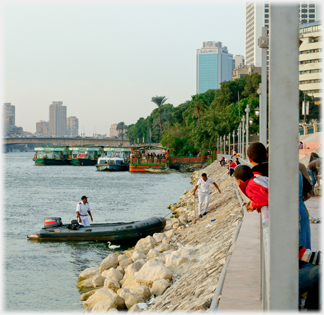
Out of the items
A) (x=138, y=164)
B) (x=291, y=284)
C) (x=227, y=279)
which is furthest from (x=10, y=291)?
(x=138, y=164)

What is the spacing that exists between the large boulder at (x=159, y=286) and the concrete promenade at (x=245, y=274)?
1.85 m

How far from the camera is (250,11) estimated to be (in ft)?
559

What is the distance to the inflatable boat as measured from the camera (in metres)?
17.7

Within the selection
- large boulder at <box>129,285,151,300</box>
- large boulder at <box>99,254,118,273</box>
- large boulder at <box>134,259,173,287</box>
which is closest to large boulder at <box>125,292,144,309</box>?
large boulder at <box>129,285,151,300</box>

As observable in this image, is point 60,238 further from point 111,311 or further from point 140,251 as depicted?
point 111,311

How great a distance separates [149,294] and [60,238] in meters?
9.69

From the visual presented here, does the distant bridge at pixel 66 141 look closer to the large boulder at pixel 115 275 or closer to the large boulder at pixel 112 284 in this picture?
the large boulder at pixel 115 275

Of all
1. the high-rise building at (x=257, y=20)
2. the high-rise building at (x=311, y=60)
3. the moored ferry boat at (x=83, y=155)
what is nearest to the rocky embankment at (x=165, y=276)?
the high-rise building at (x=311, y=60)

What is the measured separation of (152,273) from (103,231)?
315 inches

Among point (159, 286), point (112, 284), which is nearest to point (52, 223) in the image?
point (112, 284)

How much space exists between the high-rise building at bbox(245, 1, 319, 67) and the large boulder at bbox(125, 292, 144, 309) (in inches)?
5893

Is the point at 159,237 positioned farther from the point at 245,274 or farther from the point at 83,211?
the point at 245,274

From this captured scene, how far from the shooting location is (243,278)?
251 inches

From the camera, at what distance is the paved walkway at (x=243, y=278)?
5.46m
